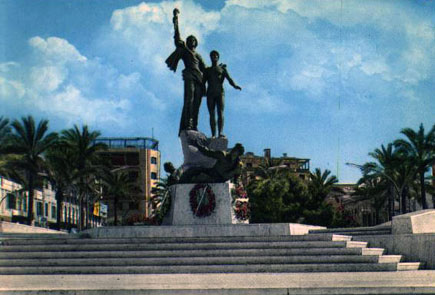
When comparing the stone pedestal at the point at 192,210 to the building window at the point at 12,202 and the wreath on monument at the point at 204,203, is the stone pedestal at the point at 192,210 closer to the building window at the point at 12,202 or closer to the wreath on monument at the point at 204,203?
the wreath on monument at the point at 204,203

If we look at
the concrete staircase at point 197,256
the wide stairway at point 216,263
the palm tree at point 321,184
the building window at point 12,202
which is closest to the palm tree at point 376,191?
the palm tree at point 321,184

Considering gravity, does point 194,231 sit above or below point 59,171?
below

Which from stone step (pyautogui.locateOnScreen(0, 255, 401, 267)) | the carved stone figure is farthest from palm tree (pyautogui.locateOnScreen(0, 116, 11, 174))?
stone step (pyautogui.locateOnScreen(0, 255, 401, 267))

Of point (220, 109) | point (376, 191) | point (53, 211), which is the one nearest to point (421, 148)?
point (376, 191)

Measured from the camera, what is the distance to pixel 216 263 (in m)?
14.7

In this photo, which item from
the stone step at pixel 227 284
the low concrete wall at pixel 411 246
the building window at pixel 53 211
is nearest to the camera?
the stone step at pixel 227 284

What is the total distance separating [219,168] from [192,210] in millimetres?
1668

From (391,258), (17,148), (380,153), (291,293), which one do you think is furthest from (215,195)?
(380,153)

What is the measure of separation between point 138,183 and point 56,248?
79.7m

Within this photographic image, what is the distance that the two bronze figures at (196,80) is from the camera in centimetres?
2216

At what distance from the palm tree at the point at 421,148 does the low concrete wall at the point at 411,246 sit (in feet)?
86.8

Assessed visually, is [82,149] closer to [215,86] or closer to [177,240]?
[215,86]

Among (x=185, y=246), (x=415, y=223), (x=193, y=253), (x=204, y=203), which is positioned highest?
(x=204, y=203)

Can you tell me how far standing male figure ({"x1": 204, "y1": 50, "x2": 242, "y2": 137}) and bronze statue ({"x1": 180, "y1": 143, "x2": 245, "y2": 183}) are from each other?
1.68m
